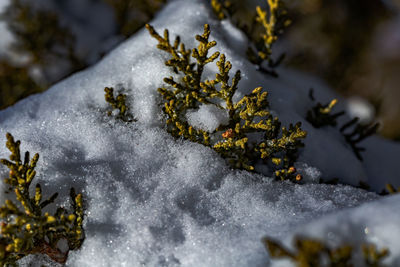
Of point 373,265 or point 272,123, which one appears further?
point 272,123

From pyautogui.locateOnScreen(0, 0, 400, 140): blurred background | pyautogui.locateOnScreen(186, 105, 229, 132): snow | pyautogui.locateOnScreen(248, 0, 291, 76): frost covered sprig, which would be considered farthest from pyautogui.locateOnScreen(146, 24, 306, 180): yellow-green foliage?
pyautogui.locateOnScreen(0, 0, 400, 140): blurred background

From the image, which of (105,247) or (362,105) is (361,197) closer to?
(105,247)

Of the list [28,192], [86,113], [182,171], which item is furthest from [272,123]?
[28,192]

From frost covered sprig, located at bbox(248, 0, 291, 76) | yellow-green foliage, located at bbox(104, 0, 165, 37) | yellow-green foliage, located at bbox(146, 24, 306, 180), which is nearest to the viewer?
yellow-green foliage, located at bbox(146, 24, 306, 180)

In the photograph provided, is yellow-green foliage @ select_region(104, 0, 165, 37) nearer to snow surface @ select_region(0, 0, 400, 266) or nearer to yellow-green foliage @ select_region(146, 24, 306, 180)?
snow surface @ select_region(0, 0, 400, 266)

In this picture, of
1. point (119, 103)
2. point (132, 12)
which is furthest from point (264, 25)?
point (132, 12)

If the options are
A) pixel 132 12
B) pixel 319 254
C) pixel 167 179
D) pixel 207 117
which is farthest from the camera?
pixel 132 12

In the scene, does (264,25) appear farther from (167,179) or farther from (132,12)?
(132,12)
